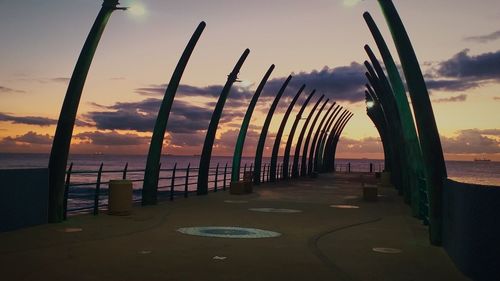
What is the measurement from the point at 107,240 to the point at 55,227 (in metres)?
2.48

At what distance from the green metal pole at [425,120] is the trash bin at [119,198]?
27.4 feet

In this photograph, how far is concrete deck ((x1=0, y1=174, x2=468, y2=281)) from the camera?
732 centimetres

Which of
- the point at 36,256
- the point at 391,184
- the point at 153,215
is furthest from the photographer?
the point at 391,184

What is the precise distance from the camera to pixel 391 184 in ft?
114

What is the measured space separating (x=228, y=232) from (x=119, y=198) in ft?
14.6

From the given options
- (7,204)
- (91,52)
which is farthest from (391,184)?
(7,204)

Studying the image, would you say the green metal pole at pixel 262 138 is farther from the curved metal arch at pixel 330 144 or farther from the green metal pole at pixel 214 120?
the curved metal arch at pixel 330 144

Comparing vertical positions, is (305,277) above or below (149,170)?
below

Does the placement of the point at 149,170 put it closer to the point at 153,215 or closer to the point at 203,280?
the point at 153,215

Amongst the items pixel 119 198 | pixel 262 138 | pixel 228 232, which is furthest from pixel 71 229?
pixel 262 138

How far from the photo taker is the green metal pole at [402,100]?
1602cm

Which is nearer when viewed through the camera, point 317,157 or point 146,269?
point 146,269

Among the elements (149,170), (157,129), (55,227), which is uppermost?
(157,129)

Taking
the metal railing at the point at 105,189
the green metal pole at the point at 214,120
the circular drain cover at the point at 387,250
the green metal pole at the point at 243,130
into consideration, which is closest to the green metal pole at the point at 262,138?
the metal railing at the point at 105,189
